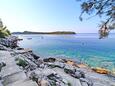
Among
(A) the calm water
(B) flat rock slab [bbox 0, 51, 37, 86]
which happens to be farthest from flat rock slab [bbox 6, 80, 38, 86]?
(A) the calm water

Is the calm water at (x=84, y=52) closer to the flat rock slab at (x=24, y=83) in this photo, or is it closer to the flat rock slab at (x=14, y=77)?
the flat rock slab at (x=14, y=77)

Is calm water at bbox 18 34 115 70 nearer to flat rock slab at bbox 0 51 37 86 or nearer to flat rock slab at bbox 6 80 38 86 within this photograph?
flat rock slab at bbox 0 51 37 86

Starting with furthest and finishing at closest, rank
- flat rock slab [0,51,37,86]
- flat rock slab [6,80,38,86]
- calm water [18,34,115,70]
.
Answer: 1. calm water [18,34,115,70]
2. flat rock slab [0,51,37,86]
3. flat rock slab [6,80,38,86]

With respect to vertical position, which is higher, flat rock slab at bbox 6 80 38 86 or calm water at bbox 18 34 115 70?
flat rock slab at bbox 6 80 38 86

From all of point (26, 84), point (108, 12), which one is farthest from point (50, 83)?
point (108, 12)

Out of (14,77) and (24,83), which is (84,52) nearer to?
(14,77)

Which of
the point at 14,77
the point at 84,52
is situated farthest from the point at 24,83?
the point at 84,52

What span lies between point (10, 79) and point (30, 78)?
102 cm

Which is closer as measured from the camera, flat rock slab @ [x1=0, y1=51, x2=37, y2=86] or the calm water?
flat rock slab @ [x1=0, y1=51, x2=37, y2=86]

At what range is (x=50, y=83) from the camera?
432 inches

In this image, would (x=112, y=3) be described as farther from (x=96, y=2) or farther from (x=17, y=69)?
(x=17, y=69)

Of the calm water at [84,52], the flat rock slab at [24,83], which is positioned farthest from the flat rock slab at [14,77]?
the calm water at [84,52]

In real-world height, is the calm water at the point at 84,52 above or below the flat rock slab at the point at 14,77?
below

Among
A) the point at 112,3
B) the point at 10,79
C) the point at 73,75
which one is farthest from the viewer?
the point at 73,75
